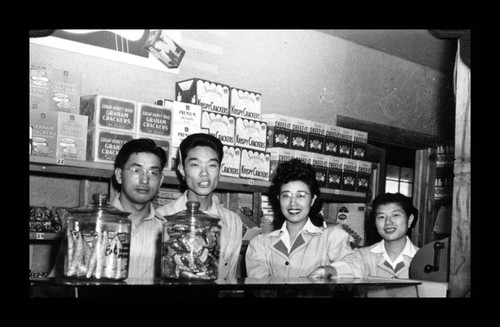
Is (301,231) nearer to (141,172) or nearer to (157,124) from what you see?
(141,172)

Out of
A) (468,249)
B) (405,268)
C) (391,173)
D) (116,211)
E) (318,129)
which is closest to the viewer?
(116,211)

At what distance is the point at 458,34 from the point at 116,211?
5.39 ft

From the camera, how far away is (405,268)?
13.2 feet

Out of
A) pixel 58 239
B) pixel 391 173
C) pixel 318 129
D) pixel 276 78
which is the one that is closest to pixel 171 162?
pixel 58 239

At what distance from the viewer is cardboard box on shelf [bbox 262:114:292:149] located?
16.2 ft

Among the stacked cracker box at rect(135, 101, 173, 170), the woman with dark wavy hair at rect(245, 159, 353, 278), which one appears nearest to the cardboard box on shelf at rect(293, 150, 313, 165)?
the stacked cracker box at rect(135, 101, 173, 170)

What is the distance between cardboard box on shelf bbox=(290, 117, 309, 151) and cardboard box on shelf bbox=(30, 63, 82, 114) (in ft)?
6.02

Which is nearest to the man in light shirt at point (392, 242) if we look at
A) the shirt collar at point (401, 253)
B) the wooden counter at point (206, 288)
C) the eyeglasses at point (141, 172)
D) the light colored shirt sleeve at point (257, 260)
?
the shirt collar at point (401, 253)

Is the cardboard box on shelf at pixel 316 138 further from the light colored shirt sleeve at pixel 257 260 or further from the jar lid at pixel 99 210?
the jar lid at pixel 99 210

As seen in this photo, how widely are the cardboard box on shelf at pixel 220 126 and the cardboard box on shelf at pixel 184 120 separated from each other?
Answer: 0.06m

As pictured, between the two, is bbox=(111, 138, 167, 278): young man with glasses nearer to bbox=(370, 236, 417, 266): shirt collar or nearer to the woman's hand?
the woman's hand

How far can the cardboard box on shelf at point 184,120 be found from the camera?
425 centimetres

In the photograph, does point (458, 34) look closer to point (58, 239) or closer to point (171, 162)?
point (171, 162)

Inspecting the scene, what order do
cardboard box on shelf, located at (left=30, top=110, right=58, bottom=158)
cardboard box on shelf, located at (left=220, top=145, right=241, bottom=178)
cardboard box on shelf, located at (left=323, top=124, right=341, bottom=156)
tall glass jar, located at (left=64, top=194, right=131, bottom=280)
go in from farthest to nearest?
cardboard box on shelf, located at (left=323, top=124, right=341, bottom=156) < cardboard box on shelf, located at (left=220, top=145, right=241, bottom=178) < cardboard box on shelf, located at (left=30, top=110, right=58, bottom=158) < tall glass jar, located at (left=64, top=194, right=131, bottom=280)
